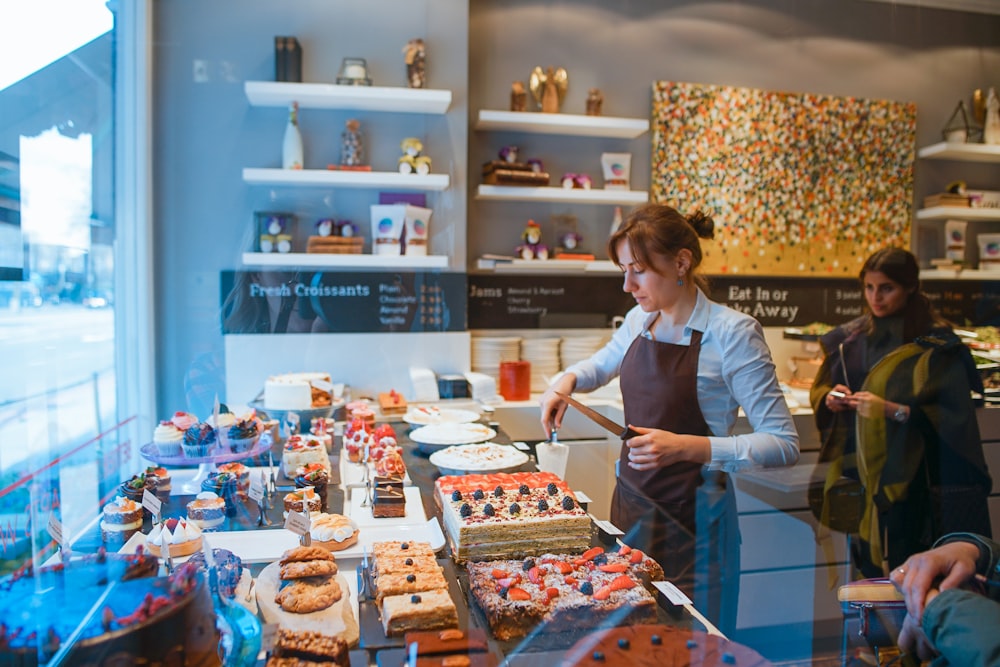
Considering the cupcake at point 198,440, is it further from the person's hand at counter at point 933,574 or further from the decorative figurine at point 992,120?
the decorative figurine at point 992,120

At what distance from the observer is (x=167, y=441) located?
2129mm

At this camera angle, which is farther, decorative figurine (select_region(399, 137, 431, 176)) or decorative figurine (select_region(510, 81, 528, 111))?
decorative figurine (select_region(510, 81, 528, 111))

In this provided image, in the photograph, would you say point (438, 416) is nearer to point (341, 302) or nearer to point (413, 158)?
point (341, 302)

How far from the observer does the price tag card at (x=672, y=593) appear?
4.35 feet

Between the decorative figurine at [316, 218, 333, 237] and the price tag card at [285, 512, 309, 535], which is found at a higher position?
the decorative figurine at [316, 218, 333, 237]

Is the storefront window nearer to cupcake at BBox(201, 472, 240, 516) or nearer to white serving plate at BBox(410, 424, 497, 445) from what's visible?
cupcake at BBox(201, 472, 240, 516)

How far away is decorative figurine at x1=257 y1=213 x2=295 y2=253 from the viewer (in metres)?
3.31

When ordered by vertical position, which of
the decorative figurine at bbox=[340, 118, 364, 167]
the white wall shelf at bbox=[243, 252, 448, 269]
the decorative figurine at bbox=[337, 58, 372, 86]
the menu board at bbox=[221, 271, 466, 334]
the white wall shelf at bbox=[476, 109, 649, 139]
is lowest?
the menu board at bbox=[221, 271, 466, 334]

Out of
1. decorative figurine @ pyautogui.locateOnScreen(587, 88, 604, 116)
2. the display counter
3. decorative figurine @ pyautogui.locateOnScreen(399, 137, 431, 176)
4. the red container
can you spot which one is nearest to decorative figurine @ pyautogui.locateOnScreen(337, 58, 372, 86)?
decorative figurine @ pyautogui.locateOnScreen(399, 137, 431, 176)

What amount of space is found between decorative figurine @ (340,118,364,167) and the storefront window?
3.46ft

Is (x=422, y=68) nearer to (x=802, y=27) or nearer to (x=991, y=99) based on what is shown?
(x=802, y=27)

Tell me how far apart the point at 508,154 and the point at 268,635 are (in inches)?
124

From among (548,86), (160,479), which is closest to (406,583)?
(160,479)

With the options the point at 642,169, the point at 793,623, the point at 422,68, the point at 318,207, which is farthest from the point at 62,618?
the point at 642,169
